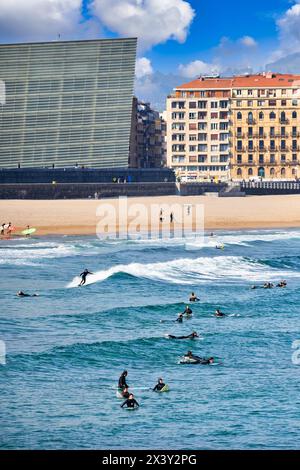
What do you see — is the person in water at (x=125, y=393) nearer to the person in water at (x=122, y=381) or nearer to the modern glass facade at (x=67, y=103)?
the person in water at (x=122, y=381)

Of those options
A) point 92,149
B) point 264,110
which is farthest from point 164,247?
point 264,110

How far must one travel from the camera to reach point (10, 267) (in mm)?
57969

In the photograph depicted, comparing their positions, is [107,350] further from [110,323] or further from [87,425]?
[87,425]

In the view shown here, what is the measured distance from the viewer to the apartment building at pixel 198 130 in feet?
486

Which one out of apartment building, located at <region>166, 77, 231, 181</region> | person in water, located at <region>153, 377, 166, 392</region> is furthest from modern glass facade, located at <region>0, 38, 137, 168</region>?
person in water, located at <region>153, 377, 166, 392</region>

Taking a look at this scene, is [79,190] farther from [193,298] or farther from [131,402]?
[131,402]

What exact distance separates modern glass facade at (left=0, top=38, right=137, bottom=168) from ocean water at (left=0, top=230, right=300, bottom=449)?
210ft

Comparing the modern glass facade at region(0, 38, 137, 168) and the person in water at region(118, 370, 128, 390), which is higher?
the modern glass facade at region(0, 38, 137, 168)

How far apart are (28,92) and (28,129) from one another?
4315 millimetres

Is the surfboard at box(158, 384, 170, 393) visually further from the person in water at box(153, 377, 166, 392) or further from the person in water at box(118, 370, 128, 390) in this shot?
the person in water at box(118, 370, 128, 390)

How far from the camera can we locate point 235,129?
146 m

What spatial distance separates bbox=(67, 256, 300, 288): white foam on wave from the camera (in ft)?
181

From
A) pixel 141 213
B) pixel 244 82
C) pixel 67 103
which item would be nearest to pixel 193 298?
pixel 141 213
